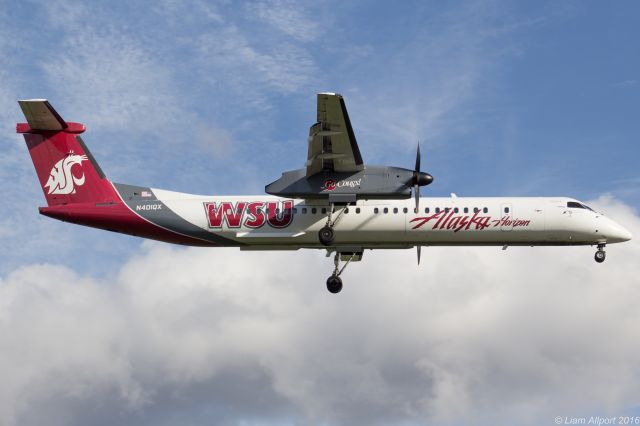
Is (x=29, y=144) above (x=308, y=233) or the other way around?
above

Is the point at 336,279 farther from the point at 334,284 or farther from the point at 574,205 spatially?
the point at 574,205

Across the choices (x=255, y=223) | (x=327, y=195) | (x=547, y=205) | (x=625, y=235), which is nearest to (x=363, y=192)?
(x=327, y=195)

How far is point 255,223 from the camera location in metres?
39.8

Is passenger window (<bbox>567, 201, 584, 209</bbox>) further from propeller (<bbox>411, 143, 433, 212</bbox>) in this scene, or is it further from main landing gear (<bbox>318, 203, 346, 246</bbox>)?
main landing gear (<bbox>318, 203, 346, 246</bbox>)

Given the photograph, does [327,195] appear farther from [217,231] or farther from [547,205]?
[547,205]

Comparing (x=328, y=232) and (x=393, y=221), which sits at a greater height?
(x=393, y=221)

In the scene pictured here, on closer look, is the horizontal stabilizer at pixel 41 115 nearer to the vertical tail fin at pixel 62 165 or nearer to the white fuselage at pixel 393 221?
the vertical tail fin at pixel 62 165

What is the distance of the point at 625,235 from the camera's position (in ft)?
134

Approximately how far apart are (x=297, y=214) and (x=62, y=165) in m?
9.55

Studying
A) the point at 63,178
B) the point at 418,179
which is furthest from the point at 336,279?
the point at 63,178

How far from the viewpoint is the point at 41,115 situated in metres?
39.6

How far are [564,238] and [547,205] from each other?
1466 millimetres

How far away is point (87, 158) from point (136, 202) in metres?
→ 2.87

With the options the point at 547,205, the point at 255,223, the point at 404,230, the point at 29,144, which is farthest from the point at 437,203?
the point at 29,144
